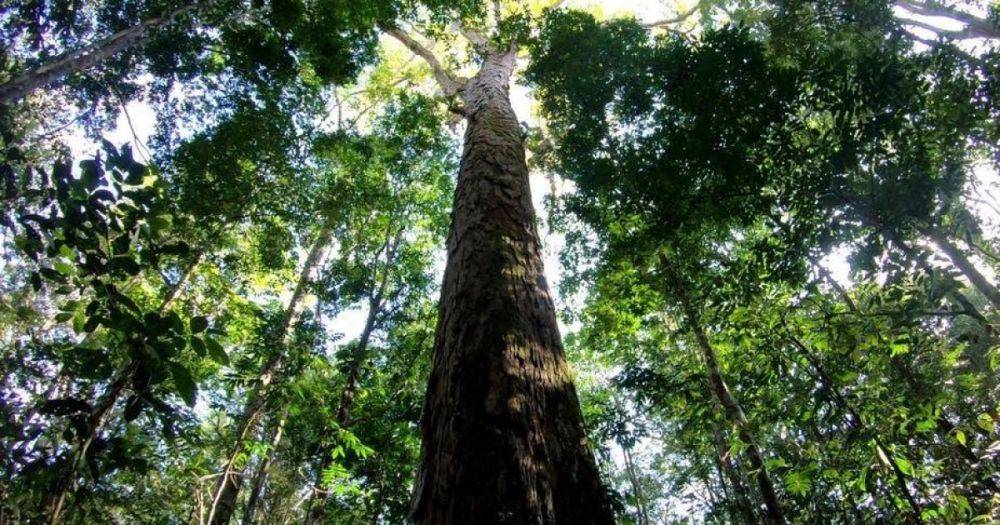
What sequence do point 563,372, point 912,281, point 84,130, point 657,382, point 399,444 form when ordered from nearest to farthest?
point 563,372 → point 912,281 → point 657,382 → point 399,444 → point 84,130

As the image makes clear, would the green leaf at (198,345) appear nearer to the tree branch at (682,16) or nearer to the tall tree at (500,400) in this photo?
the tall tree at (500,400)

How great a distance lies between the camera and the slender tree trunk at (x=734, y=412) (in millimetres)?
4293

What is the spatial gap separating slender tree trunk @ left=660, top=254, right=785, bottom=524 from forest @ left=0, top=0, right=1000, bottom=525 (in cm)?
4

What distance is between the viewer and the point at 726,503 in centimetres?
726

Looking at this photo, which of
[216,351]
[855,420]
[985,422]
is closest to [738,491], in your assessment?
[855,420]

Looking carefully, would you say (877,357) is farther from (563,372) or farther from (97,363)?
(97,363)

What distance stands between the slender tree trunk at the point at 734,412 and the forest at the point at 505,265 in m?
0.04

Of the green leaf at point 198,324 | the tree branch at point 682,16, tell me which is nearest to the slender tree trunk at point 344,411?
the green leaf at point 198,324

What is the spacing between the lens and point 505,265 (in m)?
2.45

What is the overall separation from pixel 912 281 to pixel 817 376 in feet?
3.35

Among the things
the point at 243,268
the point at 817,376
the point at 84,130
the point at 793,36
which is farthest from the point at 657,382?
the point at 84,130

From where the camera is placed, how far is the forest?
5.34 feet

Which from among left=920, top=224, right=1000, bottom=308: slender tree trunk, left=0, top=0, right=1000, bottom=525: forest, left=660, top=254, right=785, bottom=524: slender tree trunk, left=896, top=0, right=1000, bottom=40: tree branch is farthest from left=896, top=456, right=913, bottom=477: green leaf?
left=920, top=224, right=1000, bottom=308: slender tree trunk

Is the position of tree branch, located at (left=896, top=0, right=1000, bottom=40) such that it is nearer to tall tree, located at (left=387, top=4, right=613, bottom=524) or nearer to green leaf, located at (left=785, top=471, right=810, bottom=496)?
green leaf, located at (left=785, top=471, right=810, bottom=496)
